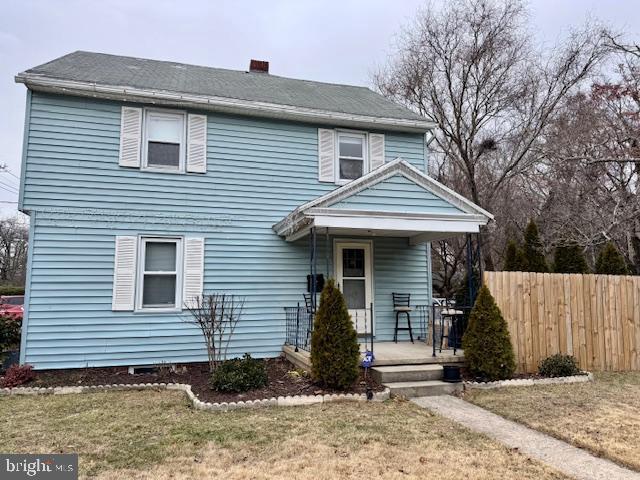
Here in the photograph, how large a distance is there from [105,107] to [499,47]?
1358 centimetres

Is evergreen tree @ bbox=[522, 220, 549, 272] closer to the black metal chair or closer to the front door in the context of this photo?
the black metal chair

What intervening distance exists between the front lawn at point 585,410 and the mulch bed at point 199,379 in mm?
1845

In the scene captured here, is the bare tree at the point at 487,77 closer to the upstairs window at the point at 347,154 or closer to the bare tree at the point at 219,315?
the upstairs window at the point at 347,154

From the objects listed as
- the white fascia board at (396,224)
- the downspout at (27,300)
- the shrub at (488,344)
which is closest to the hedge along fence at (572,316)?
the shrub at (488,344)

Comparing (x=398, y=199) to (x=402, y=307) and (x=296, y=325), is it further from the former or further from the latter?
(x=296, y=325)

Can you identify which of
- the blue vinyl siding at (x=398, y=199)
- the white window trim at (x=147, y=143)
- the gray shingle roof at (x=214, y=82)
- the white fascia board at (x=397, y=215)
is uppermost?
the gray shingle roof at (x=214, y=82)

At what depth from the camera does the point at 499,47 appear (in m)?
15.7

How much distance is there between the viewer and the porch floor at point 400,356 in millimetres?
7121

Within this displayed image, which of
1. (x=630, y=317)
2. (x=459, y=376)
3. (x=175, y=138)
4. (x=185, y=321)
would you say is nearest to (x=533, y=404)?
(x=459, y=376)

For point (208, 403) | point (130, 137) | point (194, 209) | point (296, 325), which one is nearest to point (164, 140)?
point (130, 137)

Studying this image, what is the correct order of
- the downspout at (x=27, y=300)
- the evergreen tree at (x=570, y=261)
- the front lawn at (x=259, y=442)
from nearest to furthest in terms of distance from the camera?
1. the front lawn at (x=259, y=442)
2. the downspout at (x=27, y=300)
3. the evergreen tree at (x=570, y=261)

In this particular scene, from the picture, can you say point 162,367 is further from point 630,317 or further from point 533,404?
point 630,317

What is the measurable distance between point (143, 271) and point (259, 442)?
4949 millimetres

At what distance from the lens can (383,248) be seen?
31.9 ft
